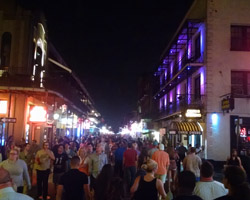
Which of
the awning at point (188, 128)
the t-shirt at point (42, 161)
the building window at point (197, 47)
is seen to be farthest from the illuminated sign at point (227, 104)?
the t-shirt at point (42, 161)

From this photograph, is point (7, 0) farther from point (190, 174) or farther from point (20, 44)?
point (190, 174)

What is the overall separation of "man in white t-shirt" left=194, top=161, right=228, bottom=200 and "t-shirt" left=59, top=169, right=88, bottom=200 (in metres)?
2.16

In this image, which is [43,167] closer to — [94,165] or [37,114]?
[94,165]

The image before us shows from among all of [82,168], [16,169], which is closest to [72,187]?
[16,169]

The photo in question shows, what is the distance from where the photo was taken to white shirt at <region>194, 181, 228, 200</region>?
189 inches

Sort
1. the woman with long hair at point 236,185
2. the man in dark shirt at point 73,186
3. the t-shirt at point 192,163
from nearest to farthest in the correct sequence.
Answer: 1. the woman with long hair at point 236,185
2. the man in dark shirt at point 73,186
3. the t-shirt at point 192,163

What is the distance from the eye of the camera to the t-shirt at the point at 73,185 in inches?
223

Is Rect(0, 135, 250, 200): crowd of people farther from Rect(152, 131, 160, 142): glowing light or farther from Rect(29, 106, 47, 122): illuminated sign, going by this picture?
Rect(152, 131, 160, 142): glowing light

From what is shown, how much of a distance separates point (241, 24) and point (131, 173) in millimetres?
14176

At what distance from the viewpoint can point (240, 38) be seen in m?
20.6

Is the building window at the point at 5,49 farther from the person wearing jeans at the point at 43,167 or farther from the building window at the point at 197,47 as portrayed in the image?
the building window at the point at 197,47

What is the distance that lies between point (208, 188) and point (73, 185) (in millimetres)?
2468

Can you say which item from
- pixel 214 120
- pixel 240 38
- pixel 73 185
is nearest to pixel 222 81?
pixel 214 120

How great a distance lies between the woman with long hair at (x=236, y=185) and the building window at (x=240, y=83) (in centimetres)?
1711
